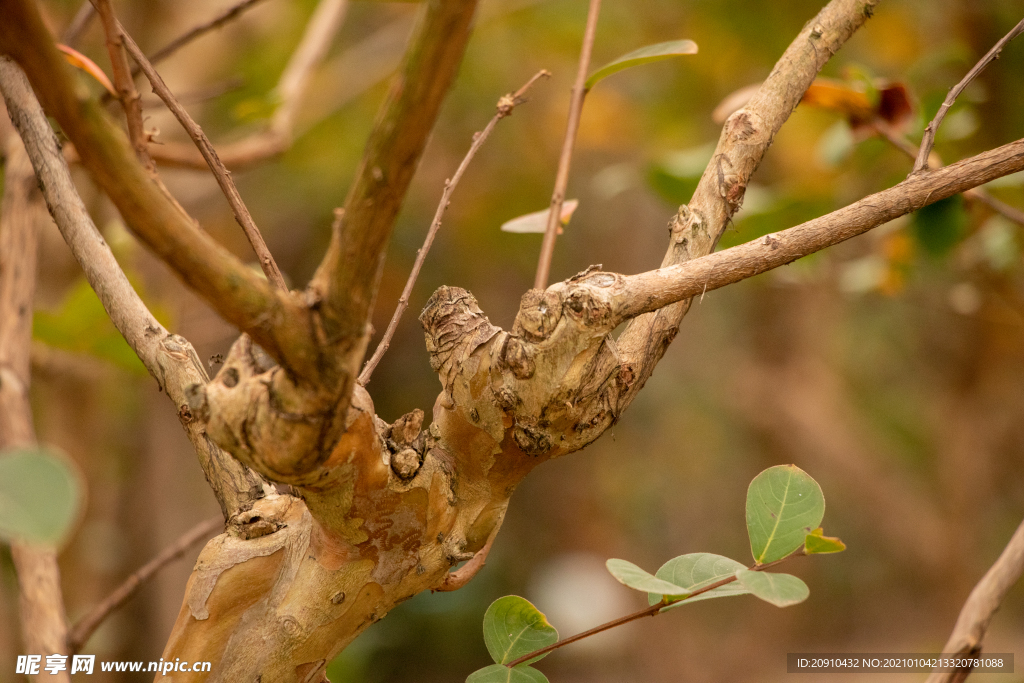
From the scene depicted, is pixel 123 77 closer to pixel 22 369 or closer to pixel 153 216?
pixel 153 216

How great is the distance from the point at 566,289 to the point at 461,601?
5.43ft

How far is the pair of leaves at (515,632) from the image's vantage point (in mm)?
392

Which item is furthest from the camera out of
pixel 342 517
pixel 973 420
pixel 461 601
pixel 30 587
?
pixel 461 601

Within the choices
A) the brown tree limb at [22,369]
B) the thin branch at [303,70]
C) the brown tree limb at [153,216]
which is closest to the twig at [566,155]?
the brown tree limb at [153,216]

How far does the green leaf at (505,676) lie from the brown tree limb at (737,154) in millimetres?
171

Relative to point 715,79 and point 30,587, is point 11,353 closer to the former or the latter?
point 30,587

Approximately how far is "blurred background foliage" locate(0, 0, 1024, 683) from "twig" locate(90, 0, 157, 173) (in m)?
→ 0.33

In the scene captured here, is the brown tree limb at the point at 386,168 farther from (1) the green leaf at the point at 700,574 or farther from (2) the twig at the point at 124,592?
(2) the twig at the point at 124,592

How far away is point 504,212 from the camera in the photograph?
1900 mm

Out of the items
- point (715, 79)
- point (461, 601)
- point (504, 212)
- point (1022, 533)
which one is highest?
point (715, 79)

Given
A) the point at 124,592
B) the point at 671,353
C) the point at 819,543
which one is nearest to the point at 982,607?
the point at 819,543

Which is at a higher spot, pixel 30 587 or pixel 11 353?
pixel 11 353

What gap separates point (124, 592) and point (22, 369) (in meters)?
0.19

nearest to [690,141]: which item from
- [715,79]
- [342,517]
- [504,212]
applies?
[715,79]
